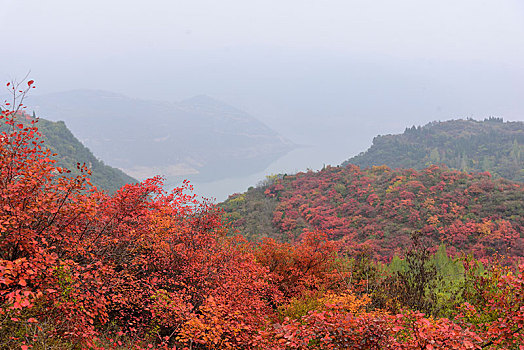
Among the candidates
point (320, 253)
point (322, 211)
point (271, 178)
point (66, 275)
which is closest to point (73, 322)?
point (66, 275)

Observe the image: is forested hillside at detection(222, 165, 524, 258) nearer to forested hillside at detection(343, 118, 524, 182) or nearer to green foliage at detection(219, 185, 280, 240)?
green foliage at detection(219, 185, 280, 240)

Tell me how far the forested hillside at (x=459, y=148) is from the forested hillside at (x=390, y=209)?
3897 cm

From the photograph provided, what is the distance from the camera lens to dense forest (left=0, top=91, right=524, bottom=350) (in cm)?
571

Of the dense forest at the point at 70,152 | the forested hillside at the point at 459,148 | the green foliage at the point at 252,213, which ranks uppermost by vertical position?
the forested hillside at the point at 459,148

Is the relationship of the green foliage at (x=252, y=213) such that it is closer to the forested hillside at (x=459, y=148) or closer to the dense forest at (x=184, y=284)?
the dense forest at (x=184, y=284)

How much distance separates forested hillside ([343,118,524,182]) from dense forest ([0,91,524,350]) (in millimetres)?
69717

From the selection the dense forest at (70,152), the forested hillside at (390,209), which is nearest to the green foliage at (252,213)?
the forested hillside at (390,209)

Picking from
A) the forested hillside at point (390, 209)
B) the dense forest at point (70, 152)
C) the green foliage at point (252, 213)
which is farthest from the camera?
the dense forest at point (70, 152)

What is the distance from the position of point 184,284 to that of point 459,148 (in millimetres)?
100690

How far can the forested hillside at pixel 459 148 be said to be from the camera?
3059 inches

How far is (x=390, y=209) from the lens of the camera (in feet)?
122

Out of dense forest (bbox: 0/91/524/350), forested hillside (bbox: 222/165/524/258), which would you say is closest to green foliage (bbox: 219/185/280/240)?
forested hillside (bbox: 222/165/524/258)

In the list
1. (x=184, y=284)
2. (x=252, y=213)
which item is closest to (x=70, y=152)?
(x=252, y=213)

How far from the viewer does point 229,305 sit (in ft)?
29.9
